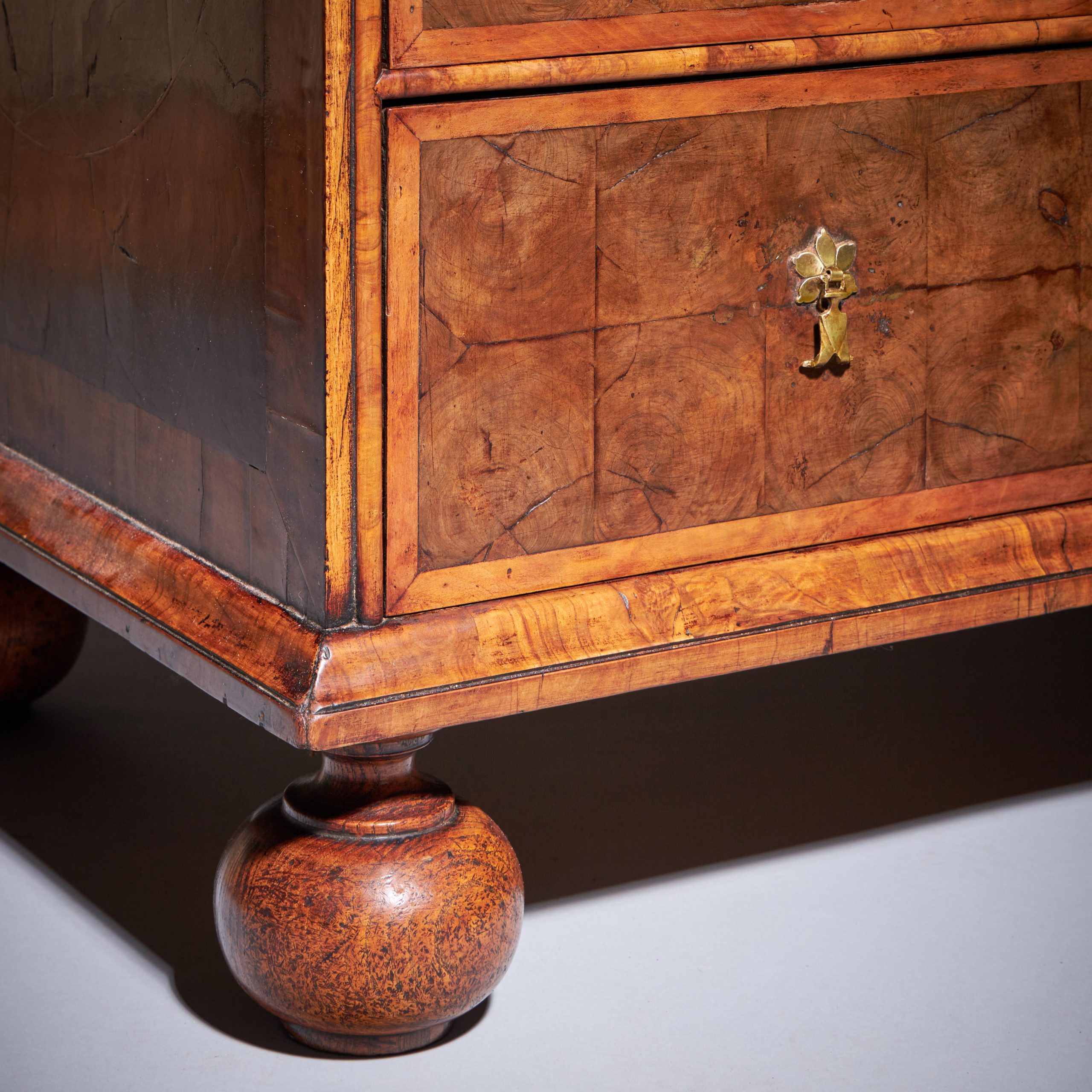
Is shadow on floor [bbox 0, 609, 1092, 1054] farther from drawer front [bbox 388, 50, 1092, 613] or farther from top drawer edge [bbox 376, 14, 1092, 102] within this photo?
top drawer edge [bbox 376, 14, 1092, 102]

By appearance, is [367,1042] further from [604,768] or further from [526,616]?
[604,768]

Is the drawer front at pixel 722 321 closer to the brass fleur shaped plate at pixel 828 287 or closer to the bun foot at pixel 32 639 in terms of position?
the brass fleur shaped plate at pixel 828 287

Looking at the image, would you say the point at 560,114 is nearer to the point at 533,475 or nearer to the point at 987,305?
the point at 533,475

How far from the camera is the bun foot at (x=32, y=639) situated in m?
1.50

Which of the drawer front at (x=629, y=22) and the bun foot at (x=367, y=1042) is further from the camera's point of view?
the bun foot at (x=367, y=1042)

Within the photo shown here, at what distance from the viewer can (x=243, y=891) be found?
3.61 feet

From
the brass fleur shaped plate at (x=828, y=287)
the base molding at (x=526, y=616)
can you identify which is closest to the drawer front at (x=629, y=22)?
the brass fleur shaped plate at (x=828, y=287)

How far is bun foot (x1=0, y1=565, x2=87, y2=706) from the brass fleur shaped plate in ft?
2.18

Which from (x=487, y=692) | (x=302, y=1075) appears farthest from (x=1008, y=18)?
(x=302, y=1075)

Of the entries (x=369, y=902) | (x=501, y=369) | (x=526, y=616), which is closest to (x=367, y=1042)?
(x=369, y=902)

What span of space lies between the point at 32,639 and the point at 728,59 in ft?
2.45

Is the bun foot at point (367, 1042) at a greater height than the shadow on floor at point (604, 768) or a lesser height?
lesser

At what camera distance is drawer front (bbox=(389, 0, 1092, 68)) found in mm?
972

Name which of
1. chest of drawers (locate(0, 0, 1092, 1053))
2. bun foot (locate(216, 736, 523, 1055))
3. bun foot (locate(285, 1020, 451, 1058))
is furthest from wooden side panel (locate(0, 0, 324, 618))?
bun foot (locate(285, 1020, 451, 1058))
